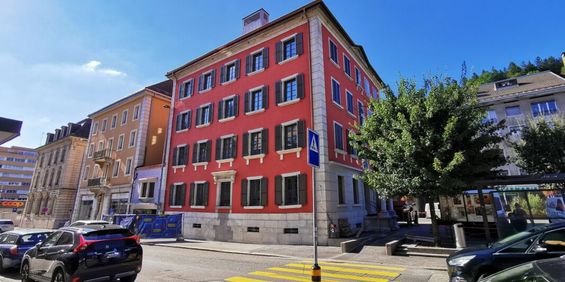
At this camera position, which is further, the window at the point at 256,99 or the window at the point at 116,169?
the window at the point at 116,169

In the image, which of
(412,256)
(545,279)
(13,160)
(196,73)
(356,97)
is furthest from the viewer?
(13,160)

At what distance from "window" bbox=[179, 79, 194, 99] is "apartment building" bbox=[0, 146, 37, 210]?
103 meters

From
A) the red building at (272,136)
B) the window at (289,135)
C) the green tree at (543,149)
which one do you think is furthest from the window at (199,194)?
the green tree at (543,149)

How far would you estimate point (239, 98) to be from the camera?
22.7m

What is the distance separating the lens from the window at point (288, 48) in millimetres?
20219

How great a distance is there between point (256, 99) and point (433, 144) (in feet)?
43.8

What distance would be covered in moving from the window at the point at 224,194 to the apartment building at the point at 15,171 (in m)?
110

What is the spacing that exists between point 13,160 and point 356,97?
126498 mm

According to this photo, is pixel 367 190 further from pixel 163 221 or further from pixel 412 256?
pixel 163 221

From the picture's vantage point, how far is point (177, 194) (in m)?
24.6

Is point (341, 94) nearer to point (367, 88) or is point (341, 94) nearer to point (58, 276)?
point (367, 88)

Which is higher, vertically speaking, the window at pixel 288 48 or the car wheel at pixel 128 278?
the window at pixel 288 48

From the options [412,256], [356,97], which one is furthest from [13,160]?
[412,256]

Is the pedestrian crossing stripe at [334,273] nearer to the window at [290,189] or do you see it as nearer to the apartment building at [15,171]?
the window at [290,189]
